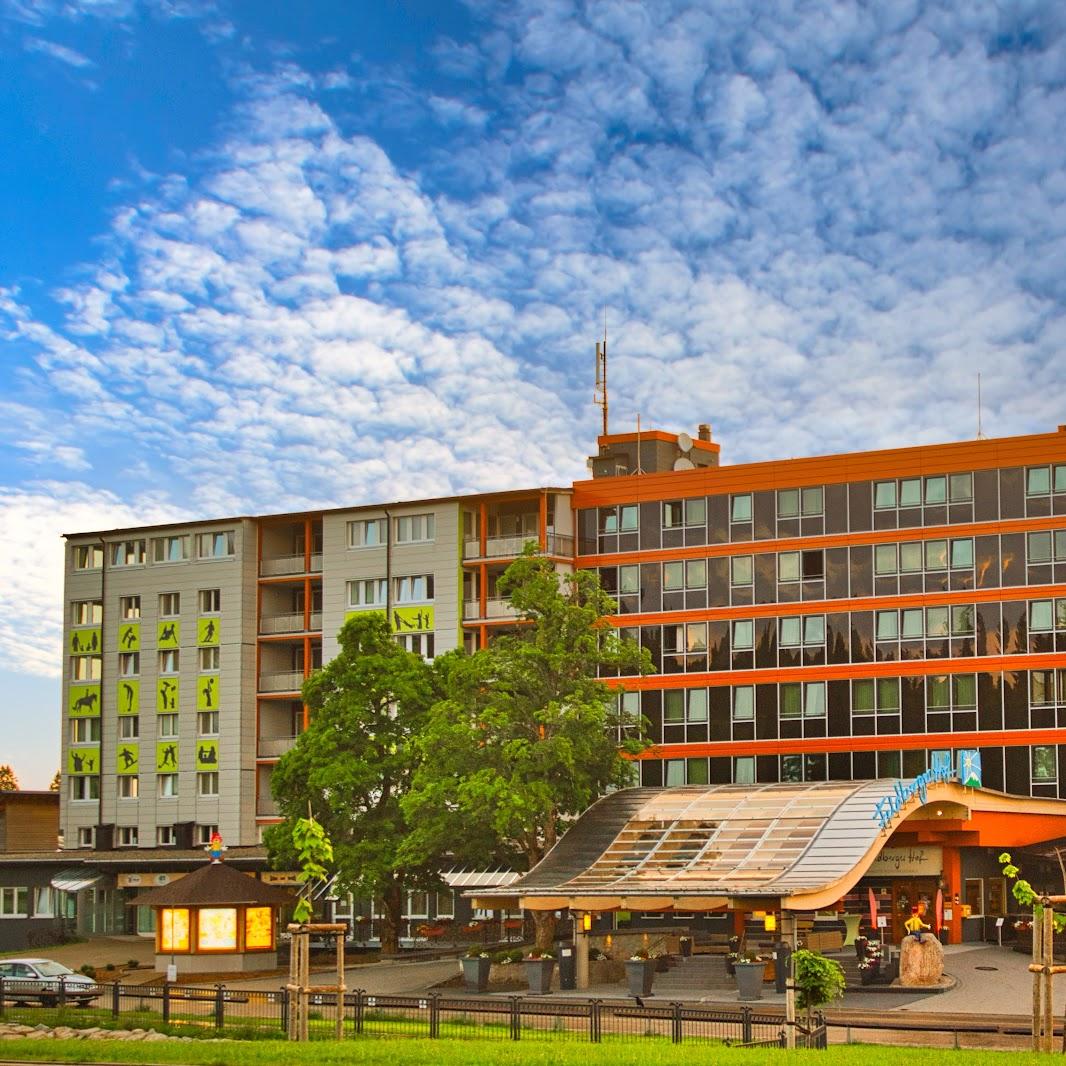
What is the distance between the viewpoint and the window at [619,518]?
3376 inches

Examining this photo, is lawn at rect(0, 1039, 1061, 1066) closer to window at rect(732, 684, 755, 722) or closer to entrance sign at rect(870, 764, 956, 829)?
entrance sign at rect(870, 764, 956, 829)

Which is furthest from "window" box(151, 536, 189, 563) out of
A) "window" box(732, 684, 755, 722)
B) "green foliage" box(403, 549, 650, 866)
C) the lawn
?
the lawn

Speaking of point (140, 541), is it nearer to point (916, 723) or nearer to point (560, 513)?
point (560, 513)

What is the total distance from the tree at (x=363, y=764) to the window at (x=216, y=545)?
79.3ft

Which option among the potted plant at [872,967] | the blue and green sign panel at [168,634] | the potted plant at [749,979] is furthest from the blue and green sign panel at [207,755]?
the potted plant at [749,979]

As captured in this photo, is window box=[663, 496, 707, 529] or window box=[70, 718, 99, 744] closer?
window box=[663, 496, 707, 529]

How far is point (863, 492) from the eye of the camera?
264 ft

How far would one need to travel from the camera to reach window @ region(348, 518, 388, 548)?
91062mm

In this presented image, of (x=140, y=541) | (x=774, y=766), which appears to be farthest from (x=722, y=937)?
(x=140, y=541)

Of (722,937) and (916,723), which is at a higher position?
(916,723)

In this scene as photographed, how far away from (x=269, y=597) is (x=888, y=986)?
162 ft

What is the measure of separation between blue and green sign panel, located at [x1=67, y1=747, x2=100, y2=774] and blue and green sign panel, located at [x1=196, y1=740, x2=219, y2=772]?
708cm

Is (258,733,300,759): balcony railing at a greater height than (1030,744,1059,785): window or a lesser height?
greater

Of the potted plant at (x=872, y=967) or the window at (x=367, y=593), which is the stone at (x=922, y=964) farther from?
the window at (x=367, y=593)
